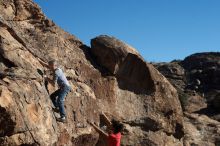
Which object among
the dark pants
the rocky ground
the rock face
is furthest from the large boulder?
the dark pants

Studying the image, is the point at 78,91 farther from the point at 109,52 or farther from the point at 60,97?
the point at 109,52

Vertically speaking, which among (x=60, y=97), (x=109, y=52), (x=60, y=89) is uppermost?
(x=109, y=52)

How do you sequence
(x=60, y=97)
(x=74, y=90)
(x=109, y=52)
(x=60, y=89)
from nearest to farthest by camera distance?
(x=60, y=97) < (x=60, y=89) < (x=74, y=90) < (x=109, y=52)

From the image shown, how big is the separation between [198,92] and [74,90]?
130 feet

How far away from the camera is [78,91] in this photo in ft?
57.9

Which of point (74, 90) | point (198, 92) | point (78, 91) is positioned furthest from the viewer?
point (198, 92)

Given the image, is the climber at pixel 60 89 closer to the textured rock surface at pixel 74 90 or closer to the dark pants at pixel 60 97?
the dark pants at pixel 60 97

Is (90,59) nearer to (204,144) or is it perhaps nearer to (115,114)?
(115,114)

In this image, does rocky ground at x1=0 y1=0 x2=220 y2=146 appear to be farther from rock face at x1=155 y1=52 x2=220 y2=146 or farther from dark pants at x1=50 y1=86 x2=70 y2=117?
dark pants at x1=50 y1=86 x2=70 y2=117

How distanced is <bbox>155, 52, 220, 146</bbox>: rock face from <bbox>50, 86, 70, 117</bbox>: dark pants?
1176cm

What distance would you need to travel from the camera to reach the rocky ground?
1294 cm

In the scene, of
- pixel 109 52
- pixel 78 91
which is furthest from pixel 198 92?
pixel 78 91

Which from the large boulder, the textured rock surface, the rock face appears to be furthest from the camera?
the rock face

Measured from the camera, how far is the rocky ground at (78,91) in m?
12.9
